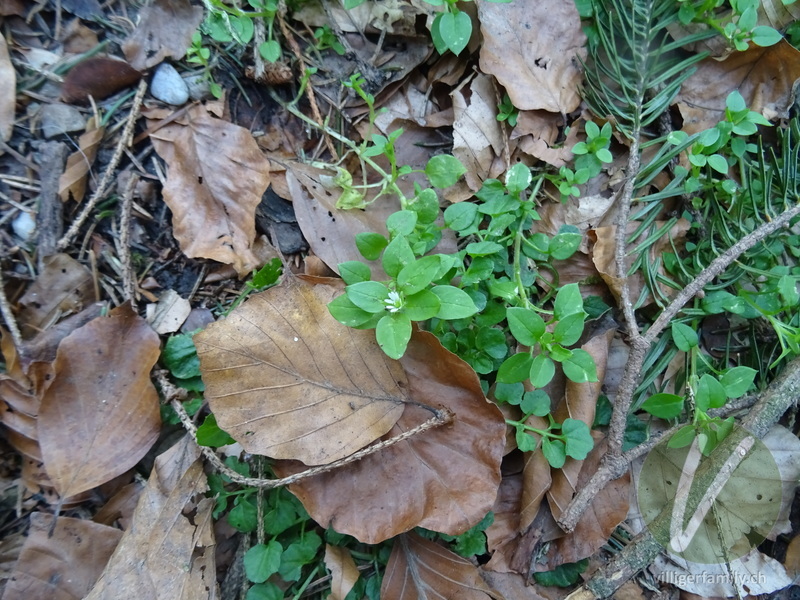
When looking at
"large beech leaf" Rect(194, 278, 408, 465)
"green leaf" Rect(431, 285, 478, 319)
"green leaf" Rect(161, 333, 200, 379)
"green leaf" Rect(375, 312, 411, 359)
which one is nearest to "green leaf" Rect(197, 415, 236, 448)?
"large beech leaf" Rect(194, 278, 408, 465)

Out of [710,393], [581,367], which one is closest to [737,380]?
[710,393]

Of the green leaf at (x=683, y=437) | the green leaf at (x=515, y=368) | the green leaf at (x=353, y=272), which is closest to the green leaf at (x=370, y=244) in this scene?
the green leaf at (x=353, y=272)

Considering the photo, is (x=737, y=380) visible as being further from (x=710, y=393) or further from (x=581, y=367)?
(x=581, y=367)

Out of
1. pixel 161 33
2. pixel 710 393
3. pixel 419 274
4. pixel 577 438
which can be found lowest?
pixel 577 438

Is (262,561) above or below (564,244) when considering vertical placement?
below

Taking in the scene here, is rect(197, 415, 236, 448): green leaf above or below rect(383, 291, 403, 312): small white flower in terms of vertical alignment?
below

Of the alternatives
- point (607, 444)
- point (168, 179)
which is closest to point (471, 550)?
point (607, 444)

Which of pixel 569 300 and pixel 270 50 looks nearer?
pixel 569 300

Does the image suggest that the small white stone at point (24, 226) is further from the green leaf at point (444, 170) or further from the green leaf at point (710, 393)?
the green leaf at point (710, 393)

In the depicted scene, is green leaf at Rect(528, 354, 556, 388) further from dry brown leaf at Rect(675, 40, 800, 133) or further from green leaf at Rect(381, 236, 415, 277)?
dry brown leaf at Rect(675, 40, 800, 133)
